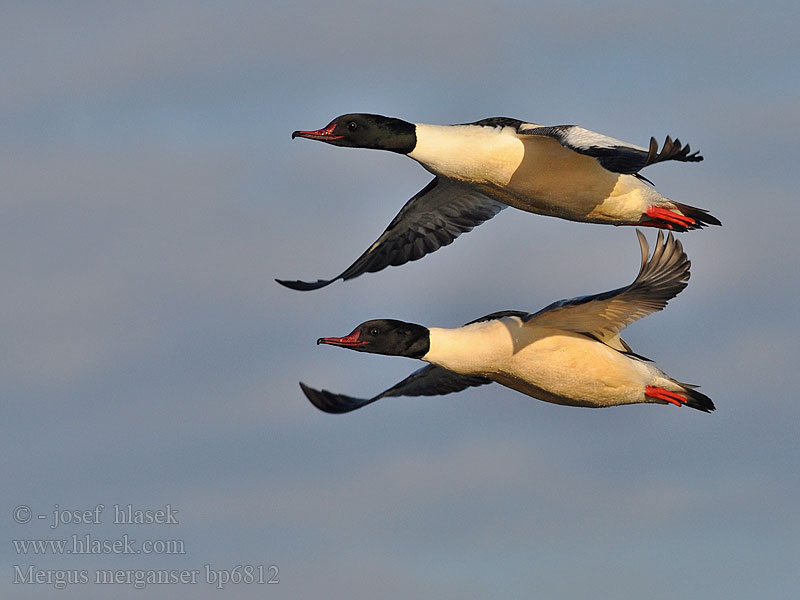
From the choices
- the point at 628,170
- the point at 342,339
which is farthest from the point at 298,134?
the point at 628,170

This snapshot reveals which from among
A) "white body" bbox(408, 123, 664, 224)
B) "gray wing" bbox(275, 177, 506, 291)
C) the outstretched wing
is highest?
"white body" bbox(408, 123, 664, 224)

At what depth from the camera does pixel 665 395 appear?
18.4 meters

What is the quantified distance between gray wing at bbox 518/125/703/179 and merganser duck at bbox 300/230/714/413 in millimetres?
1792

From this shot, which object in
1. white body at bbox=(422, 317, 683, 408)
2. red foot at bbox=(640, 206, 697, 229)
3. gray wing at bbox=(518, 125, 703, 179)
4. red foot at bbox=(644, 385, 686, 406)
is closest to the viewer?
gray wing at bbox=(518, 125, 703, 179)

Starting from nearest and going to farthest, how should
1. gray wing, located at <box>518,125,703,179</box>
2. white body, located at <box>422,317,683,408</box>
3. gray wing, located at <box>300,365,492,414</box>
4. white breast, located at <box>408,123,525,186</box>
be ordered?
1. gray wing, located at <box>518,125,703,179</box>
2. white breast, located at <box>408,123,525,186</box>
3. white body, located at <box>422,317,683,408</box>
4. gray wing, located at <box>300,365,492,414</box>

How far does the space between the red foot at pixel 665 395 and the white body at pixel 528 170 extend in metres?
1.92

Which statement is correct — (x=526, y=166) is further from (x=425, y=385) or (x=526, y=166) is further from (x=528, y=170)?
(x=425, y=385)

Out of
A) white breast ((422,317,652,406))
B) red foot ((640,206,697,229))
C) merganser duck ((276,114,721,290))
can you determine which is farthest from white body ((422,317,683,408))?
red foot ((640,206,697,229))

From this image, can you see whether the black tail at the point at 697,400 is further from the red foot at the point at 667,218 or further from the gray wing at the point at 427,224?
the gray wing at the point at 427,224

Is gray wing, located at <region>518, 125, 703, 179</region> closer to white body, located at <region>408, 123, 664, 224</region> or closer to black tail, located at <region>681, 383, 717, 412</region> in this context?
white body, located at <region>408, 123, 664, 224</region>

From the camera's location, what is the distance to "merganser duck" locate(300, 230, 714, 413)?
17844 mm

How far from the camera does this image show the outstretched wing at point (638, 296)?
1811cm

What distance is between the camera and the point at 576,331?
18.4 m

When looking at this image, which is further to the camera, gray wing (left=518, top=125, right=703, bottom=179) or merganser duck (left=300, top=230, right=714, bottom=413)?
merganser duck (left=300, top=230, right=714, bottom=413)
